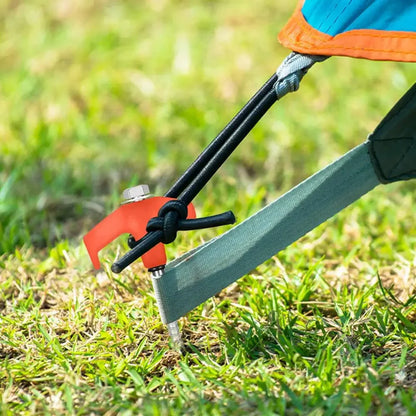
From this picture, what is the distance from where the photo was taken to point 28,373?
147 centimetres

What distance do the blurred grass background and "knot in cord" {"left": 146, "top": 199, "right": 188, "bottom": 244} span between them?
0.83m

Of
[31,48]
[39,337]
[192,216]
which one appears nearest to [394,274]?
[192,216]

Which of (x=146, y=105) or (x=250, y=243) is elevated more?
(x=146, y=105)

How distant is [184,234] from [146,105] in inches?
49.5

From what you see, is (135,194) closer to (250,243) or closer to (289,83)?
(250,243)

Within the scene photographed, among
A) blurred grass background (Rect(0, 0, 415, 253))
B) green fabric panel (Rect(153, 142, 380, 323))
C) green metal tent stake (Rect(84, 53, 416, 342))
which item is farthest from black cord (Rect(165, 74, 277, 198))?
blurred grass background (Rect(0, 0, 415, 253))

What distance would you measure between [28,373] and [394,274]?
3.36 feet

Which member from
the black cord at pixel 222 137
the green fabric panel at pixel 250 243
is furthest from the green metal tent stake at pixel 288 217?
the black cord at pixel 222 137

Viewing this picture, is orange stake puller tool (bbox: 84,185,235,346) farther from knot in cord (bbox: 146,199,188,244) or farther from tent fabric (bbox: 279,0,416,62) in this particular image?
tent fabric (bbox: 279,0,416,62)

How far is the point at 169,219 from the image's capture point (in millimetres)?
1383

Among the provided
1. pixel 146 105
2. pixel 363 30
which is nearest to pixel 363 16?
pixel 363 30

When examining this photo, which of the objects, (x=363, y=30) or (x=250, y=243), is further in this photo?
(x=250, y=243)

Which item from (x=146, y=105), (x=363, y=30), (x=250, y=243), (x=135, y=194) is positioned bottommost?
(x=250, y=243)

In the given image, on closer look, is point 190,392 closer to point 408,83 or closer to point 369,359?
point 369,359
